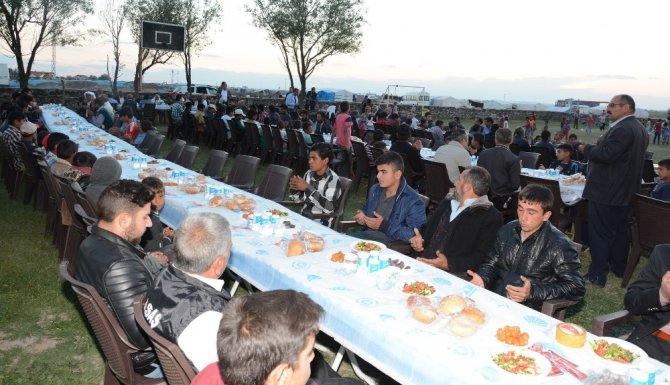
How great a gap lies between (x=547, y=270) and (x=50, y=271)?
4.32m

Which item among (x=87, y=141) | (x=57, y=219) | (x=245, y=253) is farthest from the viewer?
(x=87, y=141)

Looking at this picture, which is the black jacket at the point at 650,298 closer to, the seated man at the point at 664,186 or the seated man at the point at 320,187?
the seated man at the point at 320,187

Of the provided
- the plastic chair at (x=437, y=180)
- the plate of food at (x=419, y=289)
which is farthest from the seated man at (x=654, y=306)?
the plastic chair at (x=437, y=180)

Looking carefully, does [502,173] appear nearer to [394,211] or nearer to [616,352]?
[394,211]

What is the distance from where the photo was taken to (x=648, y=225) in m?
4.68

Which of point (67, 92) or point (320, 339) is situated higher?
point (67, 92)

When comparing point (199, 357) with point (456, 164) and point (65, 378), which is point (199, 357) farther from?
point (456, 164)

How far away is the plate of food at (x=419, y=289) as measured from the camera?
2.63 metres

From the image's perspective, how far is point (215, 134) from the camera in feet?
43.2

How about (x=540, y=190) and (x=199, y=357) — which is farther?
(x=540, y=190)

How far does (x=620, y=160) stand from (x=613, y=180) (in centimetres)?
20

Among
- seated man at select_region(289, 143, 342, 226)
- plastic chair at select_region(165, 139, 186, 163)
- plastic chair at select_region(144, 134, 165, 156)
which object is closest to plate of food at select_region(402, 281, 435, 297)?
seated man at select_region(289, 143, 342, 226)

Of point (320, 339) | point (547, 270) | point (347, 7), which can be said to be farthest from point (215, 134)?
point (347, 7)

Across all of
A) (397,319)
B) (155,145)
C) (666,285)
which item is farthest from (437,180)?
(155,145)
